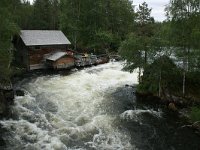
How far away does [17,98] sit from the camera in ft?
97.3

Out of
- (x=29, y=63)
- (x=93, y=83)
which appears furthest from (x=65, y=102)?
(x=29, y=63)

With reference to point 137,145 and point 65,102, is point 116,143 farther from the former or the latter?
point 65,102

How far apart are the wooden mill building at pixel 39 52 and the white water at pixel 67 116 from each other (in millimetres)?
6464

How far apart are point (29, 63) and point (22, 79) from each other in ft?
22.3

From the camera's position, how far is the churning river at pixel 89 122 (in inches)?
816

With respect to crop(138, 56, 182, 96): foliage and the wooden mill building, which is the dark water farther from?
the wooden mill building

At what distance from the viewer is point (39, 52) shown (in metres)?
45.9

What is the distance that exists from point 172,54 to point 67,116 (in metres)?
13.0

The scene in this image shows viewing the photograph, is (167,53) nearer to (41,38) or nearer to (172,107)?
(172,107)

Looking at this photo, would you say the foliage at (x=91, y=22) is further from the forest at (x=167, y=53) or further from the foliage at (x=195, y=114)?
the foliage at (x=195, y=114)

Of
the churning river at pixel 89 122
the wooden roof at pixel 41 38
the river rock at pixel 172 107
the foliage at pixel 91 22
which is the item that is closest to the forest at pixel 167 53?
the river rock at pixel 172 107

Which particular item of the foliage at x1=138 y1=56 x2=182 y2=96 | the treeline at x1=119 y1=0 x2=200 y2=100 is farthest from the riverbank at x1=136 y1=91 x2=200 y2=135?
the foliage at x1=138 y1=56 x2=182 y2=96

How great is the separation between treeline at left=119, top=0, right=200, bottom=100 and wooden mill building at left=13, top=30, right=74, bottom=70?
15.1 meters

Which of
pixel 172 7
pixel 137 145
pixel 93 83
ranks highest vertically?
pixel 172 7
